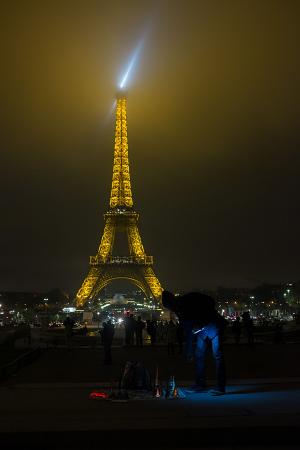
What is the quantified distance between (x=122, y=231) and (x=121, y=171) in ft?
31.4

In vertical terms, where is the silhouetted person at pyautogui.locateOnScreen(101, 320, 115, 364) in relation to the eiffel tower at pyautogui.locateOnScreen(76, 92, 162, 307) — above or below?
below

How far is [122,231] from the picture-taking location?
321 feet

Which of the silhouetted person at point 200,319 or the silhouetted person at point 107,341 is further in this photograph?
the silhouetted person at point 107,341

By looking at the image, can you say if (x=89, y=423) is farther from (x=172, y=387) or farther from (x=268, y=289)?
(x=268, y=289)

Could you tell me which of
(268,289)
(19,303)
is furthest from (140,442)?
(19,303)

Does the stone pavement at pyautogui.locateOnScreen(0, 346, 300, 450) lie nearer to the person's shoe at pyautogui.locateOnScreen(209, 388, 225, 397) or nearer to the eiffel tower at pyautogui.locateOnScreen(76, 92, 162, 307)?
the person's shoe at pyautogui.locateOnScreen(209, 388, 225, 397)

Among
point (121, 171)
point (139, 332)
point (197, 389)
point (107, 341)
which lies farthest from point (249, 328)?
point (121, 171)

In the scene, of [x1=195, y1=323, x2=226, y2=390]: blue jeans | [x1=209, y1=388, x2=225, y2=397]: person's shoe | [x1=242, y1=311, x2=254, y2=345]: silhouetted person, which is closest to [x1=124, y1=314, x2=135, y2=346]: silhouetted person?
[x1=242, y1=311, x2=254, y2=345]: silhouetted person

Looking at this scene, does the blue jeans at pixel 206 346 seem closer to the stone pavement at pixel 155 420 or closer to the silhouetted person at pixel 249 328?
the stone pavement at pixel 155 420

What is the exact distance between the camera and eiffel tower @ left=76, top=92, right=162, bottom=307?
310 ft

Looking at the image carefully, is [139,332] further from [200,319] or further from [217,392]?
[217,392]

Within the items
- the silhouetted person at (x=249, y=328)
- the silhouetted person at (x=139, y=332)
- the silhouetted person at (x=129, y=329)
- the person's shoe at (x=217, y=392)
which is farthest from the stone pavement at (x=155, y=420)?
the silhouetted person at (x=129, y=329)

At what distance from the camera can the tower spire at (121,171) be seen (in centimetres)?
9464

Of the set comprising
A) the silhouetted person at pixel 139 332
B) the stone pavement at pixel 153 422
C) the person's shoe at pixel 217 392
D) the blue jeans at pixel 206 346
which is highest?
the silhouetted person at pixel 139 332
